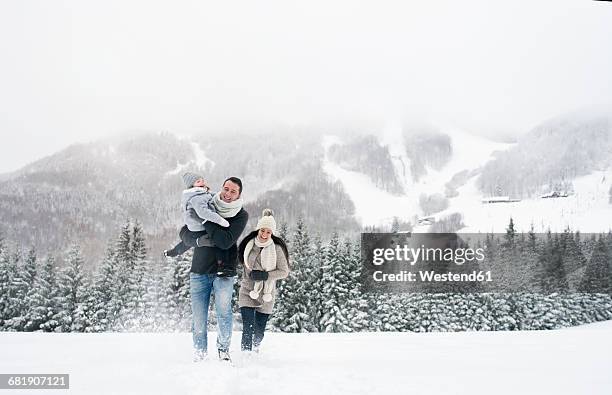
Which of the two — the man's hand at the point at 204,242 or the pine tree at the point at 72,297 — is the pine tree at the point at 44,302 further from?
the man's hand at the point at 204,242

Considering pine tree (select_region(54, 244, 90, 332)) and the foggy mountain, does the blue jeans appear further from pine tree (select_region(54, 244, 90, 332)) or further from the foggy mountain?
pine tree (select_region(54, 244, 90, 332))

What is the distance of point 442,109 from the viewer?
13.7 m

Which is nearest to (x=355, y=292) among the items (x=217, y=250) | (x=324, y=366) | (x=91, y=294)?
(x=91, y=294)

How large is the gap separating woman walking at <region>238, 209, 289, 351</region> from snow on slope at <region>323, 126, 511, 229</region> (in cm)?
962

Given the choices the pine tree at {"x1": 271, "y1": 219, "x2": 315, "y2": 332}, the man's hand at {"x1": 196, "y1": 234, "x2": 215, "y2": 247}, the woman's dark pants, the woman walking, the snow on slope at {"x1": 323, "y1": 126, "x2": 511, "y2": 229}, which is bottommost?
the pine tree at {"x1": 271, "y1": 219, "x2": 315, "y2": 332}

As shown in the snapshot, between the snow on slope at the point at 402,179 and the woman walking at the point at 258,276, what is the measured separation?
962cm

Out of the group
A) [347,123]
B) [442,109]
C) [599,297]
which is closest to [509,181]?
[442,109]

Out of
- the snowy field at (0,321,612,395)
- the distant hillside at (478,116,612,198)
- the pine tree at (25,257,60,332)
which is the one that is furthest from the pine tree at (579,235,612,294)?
the pine tree at (25,257,60,332)

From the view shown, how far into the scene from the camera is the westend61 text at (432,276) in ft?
40.3

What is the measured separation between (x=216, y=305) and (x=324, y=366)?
103 cm

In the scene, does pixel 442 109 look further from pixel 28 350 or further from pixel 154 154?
pixel 28 350

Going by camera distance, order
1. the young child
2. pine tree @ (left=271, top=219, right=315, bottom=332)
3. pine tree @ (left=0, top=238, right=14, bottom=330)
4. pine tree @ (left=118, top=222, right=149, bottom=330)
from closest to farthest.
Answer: the young child < pine tree @ (left=271, top=219, right=315, bottom=332) < pine tree @ (left=0, top=238, right=14, bottom=330) < pine tree @ (left=118, top=222, right=149, bottom=330)

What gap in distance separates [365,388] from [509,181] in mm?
12019

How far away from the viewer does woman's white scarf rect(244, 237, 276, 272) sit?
3.81 metres
